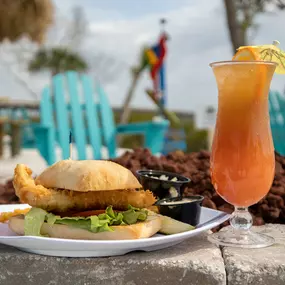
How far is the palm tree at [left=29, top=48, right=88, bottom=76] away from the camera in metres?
36.7

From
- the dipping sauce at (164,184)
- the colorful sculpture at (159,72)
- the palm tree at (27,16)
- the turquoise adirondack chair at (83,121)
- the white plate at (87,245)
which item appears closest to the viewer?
the white plate at (87,245)

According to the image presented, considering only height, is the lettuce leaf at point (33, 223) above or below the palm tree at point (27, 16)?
below

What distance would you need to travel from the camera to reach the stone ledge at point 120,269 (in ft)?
4.64

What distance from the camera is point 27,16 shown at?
31.0ft

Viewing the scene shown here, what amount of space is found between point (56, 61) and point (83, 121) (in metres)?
32.7

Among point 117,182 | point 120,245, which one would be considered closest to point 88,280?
point 120,245

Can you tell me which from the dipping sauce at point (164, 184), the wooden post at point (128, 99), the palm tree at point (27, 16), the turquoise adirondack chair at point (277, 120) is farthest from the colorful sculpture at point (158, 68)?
the dipping sauce at point (164, 184)

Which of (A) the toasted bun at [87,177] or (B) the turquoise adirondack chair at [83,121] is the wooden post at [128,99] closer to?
(B) the turquoise adirondack chair at [83,121]

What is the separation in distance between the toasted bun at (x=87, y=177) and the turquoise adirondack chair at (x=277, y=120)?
5.45 metres

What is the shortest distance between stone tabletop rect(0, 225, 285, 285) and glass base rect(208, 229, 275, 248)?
0.27ft

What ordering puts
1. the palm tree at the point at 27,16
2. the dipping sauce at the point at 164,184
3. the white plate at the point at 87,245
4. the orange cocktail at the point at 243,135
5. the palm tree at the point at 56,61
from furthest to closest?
1. the palm tree at the point at 56,61
2. the palm tree at the point at 27,16
3. the dipping sauce at the point at 164,184
4. the orange cocktail at the point at 243,135
5. the white plate at the point at 87,245

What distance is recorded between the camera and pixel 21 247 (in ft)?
4.92

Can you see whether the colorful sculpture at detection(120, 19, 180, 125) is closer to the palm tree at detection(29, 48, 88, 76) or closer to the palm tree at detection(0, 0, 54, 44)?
the palm tree at detection(0, 0, 54, 44)

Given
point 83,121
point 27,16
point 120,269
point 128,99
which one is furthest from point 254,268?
point 128,99
